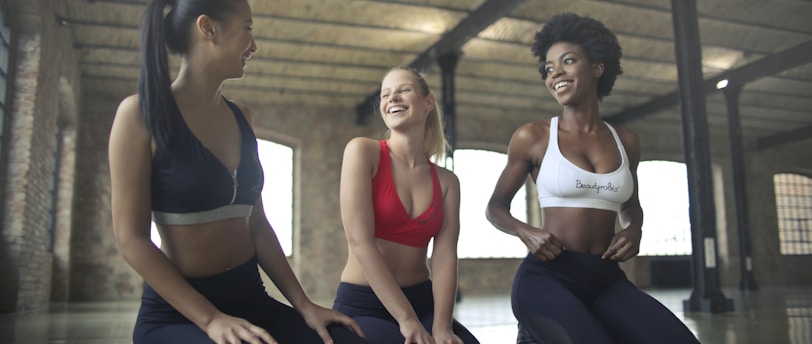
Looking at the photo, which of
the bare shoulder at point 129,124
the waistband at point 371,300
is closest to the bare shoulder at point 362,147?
the waistband at point 371,300

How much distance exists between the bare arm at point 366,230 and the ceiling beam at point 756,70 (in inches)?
393

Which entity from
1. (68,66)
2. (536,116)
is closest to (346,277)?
(68,66)

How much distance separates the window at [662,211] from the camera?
52.5ft

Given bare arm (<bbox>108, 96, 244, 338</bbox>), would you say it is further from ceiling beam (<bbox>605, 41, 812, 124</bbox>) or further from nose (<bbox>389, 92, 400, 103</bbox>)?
ceiling beam (<bbox>605, 41, 812, 124</bbox>)

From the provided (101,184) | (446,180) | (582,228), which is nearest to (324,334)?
(446,180)

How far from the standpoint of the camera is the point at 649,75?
1184cm

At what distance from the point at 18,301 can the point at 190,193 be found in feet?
24.1

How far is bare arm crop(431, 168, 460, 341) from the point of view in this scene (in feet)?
6.46

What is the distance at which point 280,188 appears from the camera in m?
13.6

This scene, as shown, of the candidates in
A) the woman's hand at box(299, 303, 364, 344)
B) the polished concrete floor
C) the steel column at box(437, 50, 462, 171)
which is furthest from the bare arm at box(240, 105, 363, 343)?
the steel column at box(437, 50, 462, 171)

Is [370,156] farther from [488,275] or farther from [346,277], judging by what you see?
[488,275]

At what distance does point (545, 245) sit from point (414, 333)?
57 centimetres

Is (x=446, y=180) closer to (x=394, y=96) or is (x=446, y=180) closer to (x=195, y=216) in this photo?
(x=394, y=96)

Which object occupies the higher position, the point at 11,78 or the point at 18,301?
the point at 11,78
